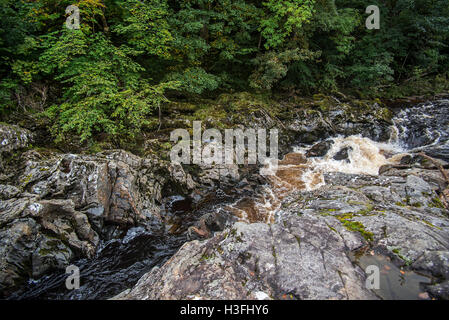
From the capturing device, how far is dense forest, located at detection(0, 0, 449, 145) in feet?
25.8

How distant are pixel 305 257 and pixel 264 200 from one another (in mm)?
4731

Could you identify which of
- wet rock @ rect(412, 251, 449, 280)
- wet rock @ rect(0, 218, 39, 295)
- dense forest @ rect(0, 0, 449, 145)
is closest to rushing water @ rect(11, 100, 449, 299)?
wet rock @ rect(0, 218, 39, 295)

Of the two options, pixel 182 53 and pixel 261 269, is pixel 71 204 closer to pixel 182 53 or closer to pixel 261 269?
pixel 261 269

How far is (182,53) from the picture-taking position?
11.0 metres

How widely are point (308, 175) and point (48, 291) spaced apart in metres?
9.44

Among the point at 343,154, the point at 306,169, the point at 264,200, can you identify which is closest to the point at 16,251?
the point at 264,200

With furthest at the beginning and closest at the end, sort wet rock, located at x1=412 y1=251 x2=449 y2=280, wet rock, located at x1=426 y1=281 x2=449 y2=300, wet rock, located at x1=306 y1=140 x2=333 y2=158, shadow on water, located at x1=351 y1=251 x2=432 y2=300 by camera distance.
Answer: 1. wet rock, located at x1=306 y1=140 x2=333 y2=158
2. wet rock, located at x1=412 y1=251 x2=449 y2=280
3. shadow on water, located at x1=351 y1=251 x2=432 y2=300
4. wet rock, located at x1=426 y1=281 x2=449 y2=300

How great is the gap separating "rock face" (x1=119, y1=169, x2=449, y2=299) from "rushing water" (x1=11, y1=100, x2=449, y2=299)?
1.98 ft

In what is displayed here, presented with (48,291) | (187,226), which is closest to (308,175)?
(187,226)

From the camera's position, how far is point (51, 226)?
17.4 ft

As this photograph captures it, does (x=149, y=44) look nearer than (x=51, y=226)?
No

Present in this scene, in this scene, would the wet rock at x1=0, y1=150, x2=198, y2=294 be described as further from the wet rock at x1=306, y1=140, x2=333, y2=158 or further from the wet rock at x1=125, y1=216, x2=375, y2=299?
the wet rock at x1=306, y1=140, x2=333, y2=158

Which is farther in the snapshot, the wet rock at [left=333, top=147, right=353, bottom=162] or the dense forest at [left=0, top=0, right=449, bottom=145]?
the wet rock at [left=333, top=147, right=353, bottom=162]

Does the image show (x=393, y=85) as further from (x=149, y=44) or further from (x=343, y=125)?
(x=149, y=44)
